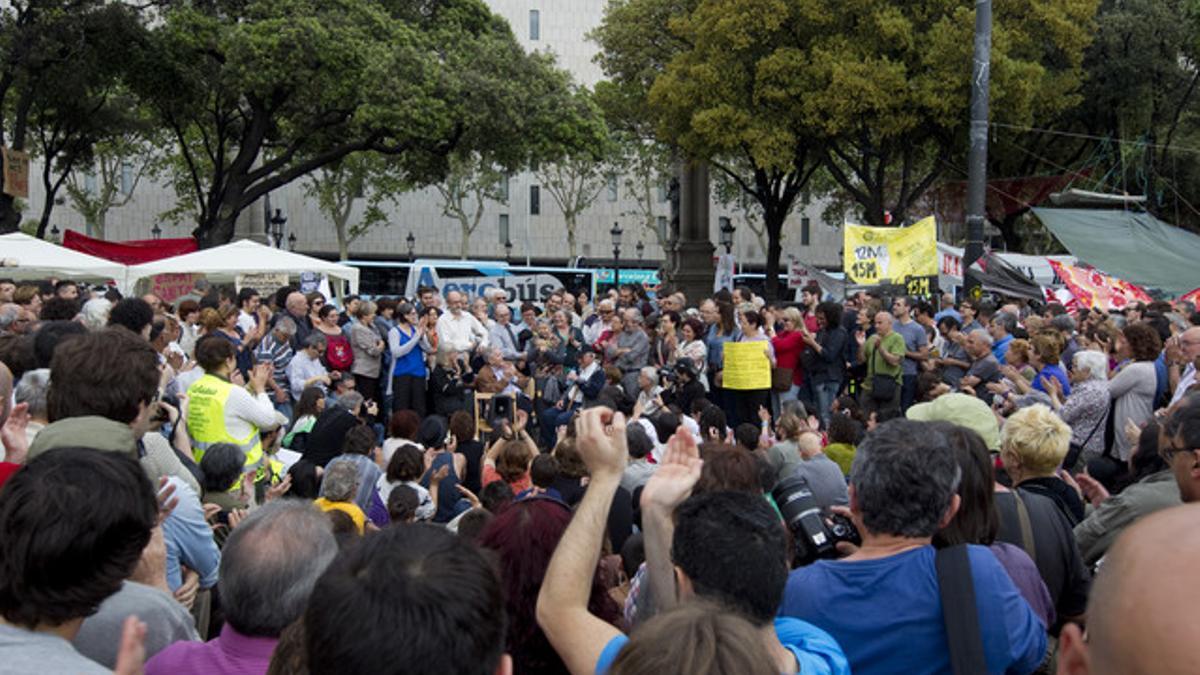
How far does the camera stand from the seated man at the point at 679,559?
2545 mm

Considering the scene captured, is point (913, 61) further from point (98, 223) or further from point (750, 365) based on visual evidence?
point (98, 223)

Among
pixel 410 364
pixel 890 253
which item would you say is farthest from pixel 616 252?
pixel 410 364

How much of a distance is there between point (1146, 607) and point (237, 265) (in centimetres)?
1795

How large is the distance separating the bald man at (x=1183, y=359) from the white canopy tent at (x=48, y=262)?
15595 millimetres

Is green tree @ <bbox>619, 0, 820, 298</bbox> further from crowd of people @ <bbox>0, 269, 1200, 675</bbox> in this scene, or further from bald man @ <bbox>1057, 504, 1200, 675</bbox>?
bald man @ <bbox>1057, 504, 1200, 675</bbox>

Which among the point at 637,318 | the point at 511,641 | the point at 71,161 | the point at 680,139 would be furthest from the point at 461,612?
the point at 71,161

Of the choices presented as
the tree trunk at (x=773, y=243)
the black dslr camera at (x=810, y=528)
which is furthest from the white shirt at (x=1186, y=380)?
the tree trunk at (x=773, y=243)

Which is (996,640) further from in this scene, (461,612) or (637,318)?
(637,318)

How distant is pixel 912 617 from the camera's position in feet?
9.81

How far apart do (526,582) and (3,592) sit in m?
1.25

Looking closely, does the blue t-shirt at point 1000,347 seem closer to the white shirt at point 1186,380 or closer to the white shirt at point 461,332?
the white shirt at point 1186,380

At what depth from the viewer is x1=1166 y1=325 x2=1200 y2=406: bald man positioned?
7.20 metres

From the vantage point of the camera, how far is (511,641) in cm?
288

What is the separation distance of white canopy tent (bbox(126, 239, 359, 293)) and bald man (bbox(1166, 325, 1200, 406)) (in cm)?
1339
